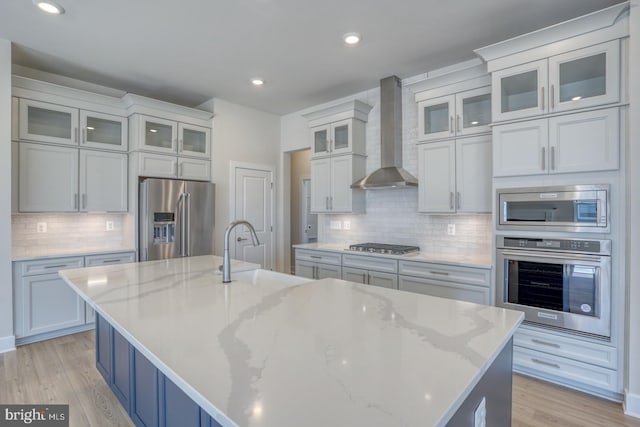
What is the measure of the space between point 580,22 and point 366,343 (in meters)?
2.74

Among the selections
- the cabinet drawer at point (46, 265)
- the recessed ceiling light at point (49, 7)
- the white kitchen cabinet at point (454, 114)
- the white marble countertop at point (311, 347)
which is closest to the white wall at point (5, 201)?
the cabinet drawer at point (46, 265)

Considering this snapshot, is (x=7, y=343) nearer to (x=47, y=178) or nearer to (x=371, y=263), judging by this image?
(x=47, y=178)

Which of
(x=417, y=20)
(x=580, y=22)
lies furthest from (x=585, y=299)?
(x=417, y=20)

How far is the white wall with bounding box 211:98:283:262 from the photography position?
183 inches

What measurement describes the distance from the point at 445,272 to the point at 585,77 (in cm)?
185

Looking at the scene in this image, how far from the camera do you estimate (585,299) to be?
240 centimetres

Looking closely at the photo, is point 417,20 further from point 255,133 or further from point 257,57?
point 255,133

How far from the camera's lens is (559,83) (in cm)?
251

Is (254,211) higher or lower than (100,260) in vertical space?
higher

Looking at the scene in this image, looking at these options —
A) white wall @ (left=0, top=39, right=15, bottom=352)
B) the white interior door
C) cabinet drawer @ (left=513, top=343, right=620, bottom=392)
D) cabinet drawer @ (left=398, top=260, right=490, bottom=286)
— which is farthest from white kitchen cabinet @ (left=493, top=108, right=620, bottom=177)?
white wall @ (left=0, top=39, right=15, bottom=352)

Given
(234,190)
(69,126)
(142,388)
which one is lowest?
(142,388)

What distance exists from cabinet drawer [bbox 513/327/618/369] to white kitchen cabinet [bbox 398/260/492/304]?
A: 374 mm

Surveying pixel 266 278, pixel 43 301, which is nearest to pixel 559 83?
pixel 266 278

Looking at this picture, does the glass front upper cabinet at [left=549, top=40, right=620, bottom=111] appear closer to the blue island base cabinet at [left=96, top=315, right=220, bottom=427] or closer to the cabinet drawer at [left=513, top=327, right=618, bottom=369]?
the cabinet drawer at [left=513, top=327, right=618, bottom=369]
